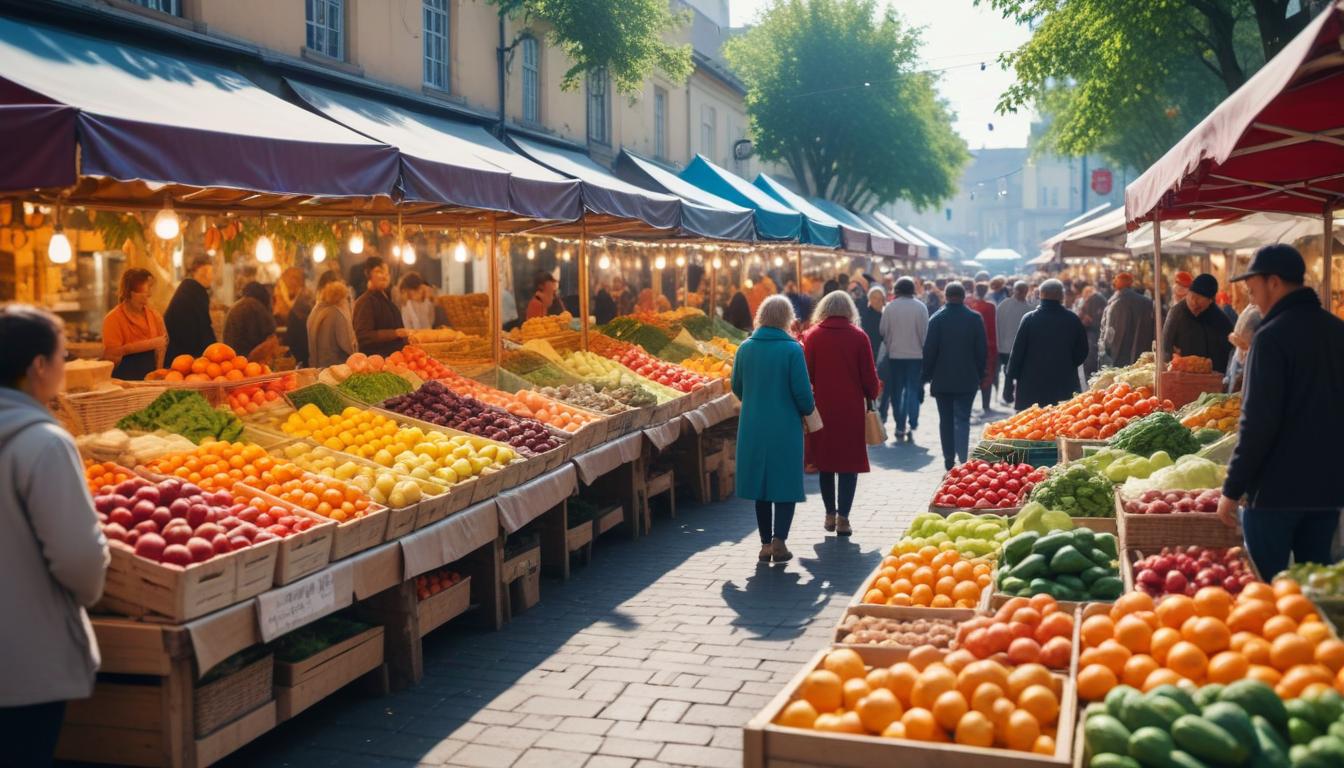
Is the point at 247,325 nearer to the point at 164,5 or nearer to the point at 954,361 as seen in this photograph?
the point at 164,5

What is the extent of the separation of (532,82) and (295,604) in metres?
15.4

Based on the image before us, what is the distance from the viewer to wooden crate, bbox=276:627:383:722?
17.8 ft

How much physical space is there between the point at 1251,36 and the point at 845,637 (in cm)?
2712

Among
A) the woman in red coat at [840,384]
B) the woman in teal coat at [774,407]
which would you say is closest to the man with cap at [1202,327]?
the woman in red coat at [840,384]

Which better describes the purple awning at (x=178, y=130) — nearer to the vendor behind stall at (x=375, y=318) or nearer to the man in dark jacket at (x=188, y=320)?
the man in dark jacket at (x=188, y=320)

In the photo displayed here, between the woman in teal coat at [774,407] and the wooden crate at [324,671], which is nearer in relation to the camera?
the wooden crate at [324,671]

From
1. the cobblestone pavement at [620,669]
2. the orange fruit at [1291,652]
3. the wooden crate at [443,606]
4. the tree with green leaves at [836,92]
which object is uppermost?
the tree with green leaves at [836,92]

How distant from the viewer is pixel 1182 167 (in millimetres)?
5832

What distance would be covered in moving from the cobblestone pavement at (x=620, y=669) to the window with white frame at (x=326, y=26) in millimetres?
7607

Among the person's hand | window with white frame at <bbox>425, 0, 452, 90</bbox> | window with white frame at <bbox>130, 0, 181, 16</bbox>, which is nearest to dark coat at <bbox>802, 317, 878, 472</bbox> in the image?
the person's hand

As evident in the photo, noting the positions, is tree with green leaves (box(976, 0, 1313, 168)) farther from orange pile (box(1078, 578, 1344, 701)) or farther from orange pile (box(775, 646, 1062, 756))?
orange pile (box(775, 646, 1062, 756))

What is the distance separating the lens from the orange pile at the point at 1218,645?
3539mm

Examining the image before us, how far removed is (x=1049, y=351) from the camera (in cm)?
1170

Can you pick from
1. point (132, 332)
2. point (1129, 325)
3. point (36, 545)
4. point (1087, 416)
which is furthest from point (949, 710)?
point (1129, 325)
